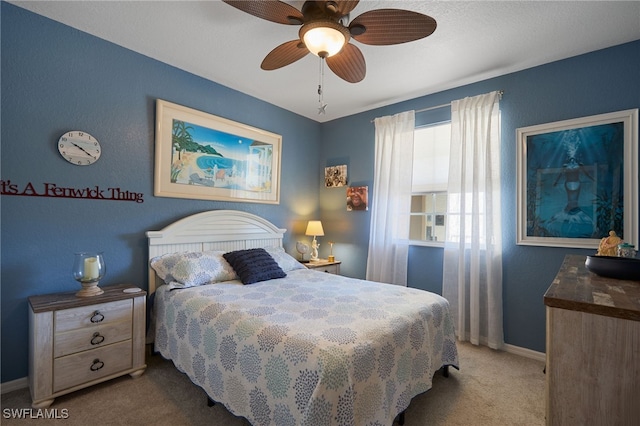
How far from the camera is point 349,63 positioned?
203cm

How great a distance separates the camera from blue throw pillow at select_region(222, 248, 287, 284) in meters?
2.53

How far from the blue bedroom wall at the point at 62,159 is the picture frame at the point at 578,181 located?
3.26m

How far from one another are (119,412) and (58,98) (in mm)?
2308

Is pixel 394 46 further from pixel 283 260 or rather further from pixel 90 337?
pixel 90 337

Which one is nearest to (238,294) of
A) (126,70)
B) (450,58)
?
(126,70)

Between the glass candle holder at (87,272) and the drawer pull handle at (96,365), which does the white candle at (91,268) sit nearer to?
the glass candle holder at (87,272)

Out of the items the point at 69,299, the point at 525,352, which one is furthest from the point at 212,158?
the point at 525,352

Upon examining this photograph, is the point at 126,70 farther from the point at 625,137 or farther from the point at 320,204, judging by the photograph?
the point at 625,137

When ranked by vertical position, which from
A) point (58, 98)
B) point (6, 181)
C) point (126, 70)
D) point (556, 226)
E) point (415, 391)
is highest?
point (126, 70)

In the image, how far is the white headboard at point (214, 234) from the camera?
263 cm

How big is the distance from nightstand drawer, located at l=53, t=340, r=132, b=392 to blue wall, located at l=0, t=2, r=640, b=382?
486 millimetres

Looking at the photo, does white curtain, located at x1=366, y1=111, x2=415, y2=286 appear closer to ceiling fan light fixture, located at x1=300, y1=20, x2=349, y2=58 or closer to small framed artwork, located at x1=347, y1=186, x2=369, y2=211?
small framed artwork, located at x1=347, y1=186, x2=369, y2=211

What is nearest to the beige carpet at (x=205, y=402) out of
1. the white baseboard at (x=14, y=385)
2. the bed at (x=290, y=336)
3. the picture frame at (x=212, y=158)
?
the white baseboard at (x=14, y=385)

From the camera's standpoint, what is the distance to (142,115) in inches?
102
